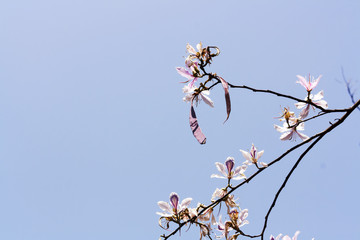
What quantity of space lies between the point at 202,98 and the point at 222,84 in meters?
0.13

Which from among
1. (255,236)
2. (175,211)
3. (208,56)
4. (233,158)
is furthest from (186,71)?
(255,236)

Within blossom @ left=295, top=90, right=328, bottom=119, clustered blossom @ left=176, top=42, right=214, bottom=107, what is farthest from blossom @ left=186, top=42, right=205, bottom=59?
blossom @ left=295, top=90, right=328, bottom=119

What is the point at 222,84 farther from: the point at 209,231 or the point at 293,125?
the point at 209,231

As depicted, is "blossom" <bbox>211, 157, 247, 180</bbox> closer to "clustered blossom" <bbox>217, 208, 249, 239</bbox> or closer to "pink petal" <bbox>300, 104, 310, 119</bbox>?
"clustered blossom" <bbox>217, 208, 249, 239</bbox>

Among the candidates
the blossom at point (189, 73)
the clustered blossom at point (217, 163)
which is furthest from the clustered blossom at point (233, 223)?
the blossom at point (189, 73)

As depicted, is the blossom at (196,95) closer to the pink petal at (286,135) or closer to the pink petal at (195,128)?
the pink petal at (195,128)

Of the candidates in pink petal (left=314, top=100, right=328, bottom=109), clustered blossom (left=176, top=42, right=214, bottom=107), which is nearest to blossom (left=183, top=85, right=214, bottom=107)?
clustered blossom (left=176, top=42, right=214, bottom=107)

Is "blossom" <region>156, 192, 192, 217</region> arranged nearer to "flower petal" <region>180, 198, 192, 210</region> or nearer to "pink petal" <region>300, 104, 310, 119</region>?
"flower petal" <region>180, 198, 192, 210</region>

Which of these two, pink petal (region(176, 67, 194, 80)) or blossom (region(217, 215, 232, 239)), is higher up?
pink petal (region(176, 67, 194, 80))

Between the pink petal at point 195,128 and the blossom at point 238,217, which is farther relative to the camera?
the blossom at point 238,217

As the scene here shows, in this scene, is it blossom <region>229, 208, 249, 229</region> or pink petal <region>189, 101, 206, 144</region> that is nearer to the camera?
pink petal <region>189, 101, 206, 144</region>

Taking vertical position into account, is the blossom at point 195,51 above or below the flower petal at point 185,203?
above

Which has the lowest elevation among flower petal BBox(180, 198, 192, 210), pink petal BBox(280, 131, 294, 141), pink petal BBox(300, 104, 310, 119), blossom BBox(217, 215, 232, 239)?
blossom BBox(217, 215, 232, 239)

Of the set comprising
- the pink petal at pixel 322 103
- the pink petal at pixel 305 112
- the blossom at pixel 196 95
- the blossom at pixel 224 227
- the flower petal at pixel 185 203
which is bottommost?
the blossom at pixel 224 227
